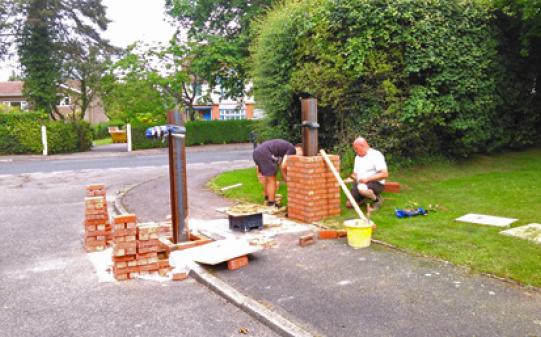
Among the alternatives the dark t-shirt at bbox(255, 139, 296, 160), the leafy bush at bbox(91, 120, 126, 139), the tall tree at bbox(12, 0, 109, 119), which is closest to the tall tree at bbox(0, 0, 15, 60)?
the tall tree at bbox(12, 0, 109, 119)

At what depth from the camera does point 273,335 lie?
3.91 meters

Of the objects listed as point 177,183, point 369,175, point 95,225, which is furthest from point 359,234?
point 95,225

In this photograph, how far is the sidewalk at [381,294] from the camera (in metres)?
3.79

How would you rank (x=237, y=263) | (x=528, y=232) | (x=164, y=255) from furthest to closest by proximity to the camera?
(x=164, y=255) < (x=528, y=232) < (x=237, y=263)

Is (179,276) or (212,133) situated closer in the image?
(179,276)

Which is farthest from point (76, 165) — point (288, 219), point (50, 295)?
point (50, 295)

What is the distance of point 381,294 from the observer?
4488 millimetres

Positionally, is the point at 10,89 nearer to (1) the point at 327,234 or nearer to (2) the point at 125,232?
(2) the point at 125,232

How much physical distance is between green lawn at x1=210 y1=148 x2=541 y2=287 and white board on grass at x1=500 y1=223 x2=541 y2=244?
0.53 feet

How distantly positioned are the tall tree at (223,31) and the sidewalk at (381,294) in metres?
19.8

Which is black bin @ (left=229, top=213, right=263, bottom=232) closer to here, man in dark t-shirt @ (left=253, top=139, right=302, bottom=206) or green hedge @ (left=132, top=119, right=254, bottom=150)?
man in dark t-shirt @ (left=253, top=139, right=302, bottom=206)

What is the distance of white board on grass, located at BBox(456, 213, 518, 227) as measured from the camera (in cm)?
660

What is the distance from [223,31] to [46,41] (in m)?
13.6

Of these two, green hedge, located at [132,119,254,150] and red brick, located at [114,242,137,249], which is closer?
red brick, located at [114,242,137,249]
